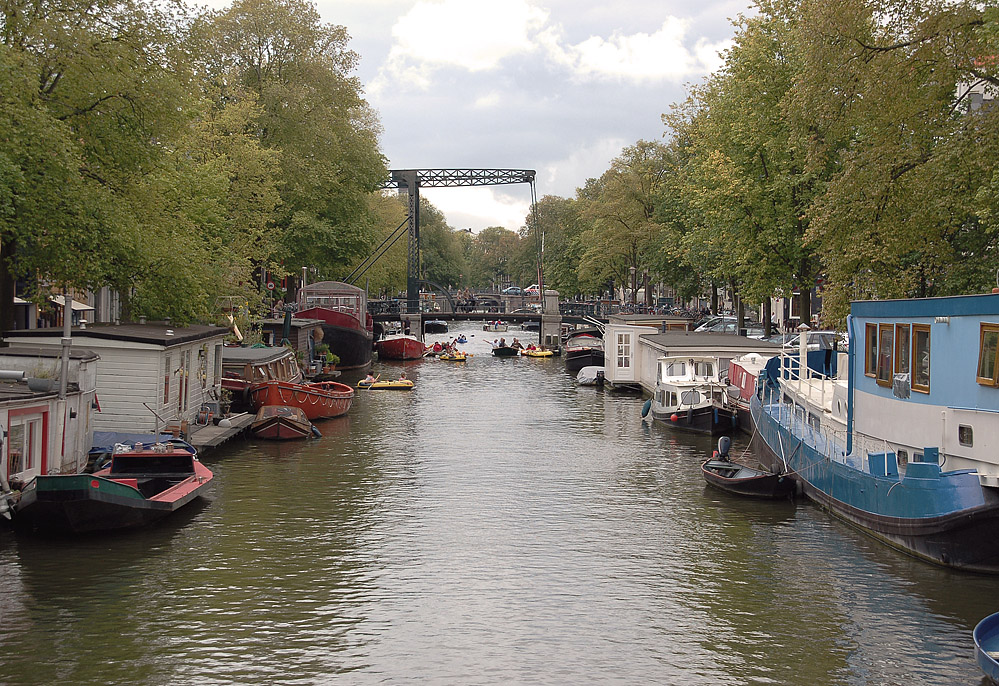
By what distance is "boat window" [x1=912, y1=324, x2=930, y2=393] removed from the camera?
2022cm

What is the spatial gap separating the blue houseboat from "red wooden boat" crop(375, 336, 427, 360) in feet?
176

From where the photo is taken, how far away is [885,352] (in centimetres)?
2203

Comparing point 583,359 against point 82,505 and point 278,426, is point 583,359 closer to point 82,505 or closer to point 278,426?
point 278,426

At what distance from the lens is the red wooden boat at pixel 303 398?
128 ft

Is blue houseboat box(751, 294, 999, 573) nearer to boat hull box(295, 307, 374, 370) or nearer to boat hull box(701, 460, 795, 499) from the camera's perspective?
boat hull box(701, 460, 795, 499)

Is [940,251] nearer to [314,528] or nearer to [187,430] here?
[314,528]

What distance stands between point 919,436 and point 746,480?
647cm

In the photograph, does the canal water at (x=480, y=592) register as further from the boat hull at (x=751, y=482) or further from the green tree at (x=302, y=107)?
the green tree at (x=302, y=107)

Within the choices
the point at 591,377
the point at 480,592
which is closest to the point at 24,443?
the point at 480,592

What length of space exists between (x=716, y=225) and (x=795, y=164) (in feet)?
24.9

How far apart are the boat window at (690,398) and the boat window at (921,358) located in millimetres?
19081

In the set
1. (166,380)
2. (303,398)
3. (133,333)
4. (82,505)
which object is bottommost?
(82,505)

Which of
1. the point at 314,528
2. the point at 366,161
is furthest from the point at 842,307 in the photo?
the point at 366,161

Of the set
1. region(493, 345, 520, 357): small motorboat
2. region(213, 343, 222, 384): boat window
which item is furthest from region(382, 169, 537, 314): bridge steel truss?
region(213, 343, 222, 384): boat window
